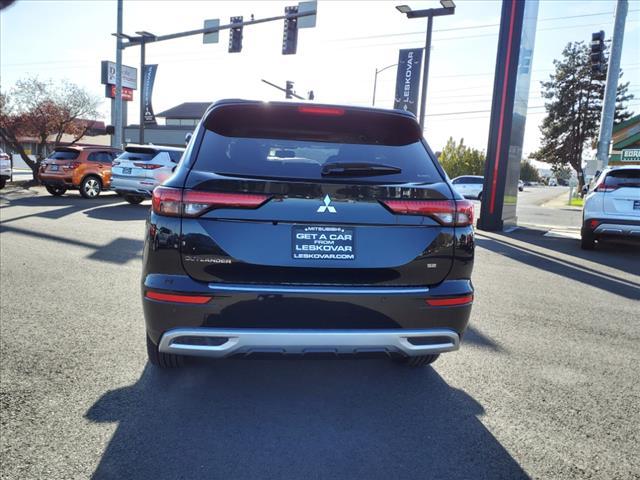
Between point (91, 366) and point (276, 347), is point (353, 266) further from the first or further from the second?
point (91, 366)

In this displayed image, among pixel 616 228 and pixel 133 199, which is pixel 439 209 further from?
pixel 133 199

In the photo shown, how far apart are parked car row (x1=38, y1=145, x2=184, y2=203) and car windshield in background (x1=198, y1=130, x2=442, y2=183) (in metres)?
11.9

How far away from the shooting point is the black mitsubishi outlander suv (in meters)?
2.52

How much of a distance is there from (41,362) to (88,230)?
23.2ft

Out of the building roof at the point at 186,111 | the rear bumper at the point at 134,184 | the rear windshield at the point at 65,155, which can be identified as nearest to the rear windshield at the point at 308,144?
the rear bumper at the point at 134,184

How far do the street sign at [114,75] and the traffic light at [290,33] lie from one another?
1361cm

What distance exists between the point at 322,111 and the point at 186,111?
70424 millimetres

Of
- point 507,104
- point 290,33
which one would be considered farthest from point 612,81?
point 290,33

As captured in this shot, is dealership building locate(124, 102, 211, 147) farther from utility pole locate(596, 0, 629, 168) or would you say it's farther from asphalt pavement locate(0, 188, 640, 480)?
asphalt pavement locate(0, 188, 640, 480)

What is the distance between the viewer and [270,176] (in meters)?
2.59

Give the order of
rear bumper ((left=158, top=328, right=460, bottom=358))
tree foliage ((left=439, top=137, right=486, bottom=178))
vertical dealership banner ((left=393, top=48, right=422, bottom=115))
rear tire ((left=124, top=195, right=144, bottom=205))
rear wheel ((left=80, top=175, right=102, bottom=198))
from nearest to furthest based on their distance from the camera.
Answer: rear bumper ((left=158, top=328, right=460, bottom=358)), rear tire ((left=124, top=195, right=144, bottom=205)), rear wheel ((left=80, top=175, right=102, bottom=198)), vertical dealership banner ((left=393, top=48, right=422, bottom=115)), tree foliage ((left=439, top=137, right=486, bottom=178))

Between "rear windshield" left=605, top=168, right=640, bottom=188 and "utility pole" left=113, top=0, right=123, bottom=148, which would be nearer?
"rear windshield" left=605, top=168, right=640, bottom=188

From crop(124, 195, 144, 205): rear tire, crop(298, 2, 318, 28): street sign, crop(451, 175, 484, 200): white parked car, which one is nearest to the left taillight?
crop(124, 195, 144, 205): rear tire

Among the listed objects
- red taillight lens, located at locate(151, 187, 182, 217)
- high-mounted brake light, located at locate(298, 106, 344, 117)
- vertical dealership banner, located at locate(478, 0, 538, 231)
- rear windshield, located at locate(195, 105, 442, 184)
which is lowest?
red taillight lens, located at locate(151, 187, 182, 217)
